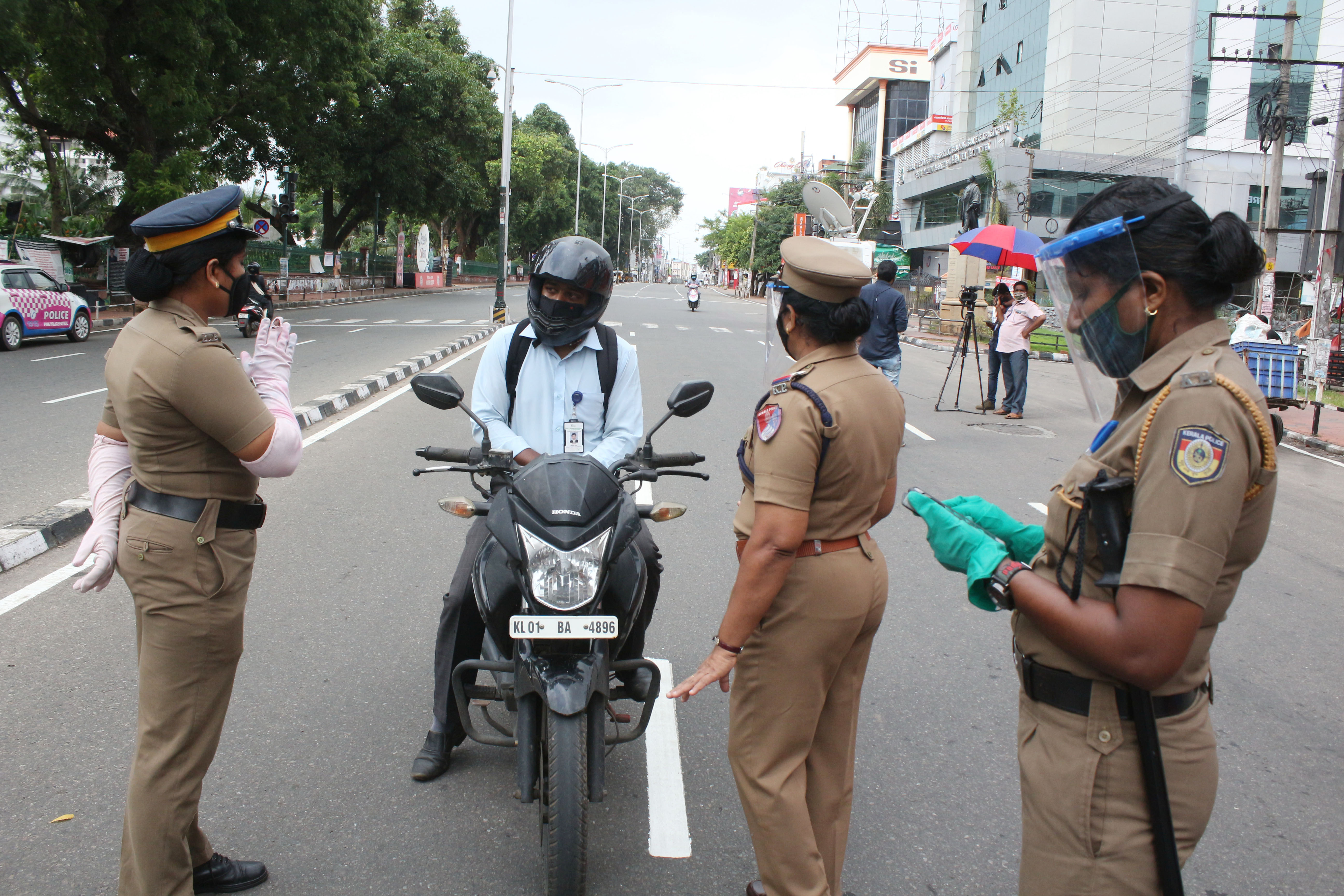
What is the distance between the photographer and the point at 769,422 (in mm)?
2180

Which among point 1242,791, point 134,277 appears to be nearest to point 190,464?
point 134,277

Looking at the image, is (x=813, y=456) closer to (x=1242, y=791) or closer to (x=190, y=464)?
(x=190, y=464)

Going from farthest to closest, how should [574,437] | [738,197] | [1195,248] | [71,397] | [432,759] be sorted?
[738,197] < [71,397] < [432,759] < [574,437] < [1195,248]

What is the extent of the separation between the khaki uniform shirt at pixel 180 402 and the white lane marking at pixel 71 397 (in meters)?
9.52

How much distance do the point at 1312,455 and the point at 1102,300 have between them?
1129cm

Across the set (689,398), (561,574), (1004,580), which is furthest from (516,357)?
(1004,580)

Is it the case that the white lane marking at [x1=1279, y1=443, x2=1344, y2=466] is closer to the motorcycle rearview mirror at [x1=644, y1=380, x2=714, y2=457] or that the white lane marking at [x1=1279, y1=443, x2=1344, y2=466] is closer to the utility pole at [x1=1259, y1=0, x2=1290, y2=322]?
the utility pole at [x1=1259, y1=0, x2=1290, y2=322]

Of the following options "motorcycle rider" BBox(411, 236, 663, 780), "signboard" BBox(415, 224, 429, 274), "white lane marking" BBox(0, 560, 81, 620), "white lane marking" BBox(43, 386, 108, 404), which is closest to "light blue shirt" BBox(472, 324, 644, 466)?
"motorcycle rider" BBox(411, 236, 663, 780)

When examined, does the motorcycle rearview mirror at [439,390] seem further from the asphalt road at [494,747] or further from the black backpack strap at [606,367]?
the asphalt road at [494,747]

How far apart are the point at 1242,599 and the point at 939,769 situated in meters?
3.08

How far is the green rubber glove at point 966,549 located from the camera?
1.75 m

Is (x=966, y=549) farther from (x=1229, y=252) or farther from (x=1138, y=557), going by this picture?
(x=1229, y=252)

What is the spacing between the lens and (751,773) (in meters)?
2.30

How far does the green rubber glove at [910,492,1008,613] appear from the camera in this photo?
1.75m
